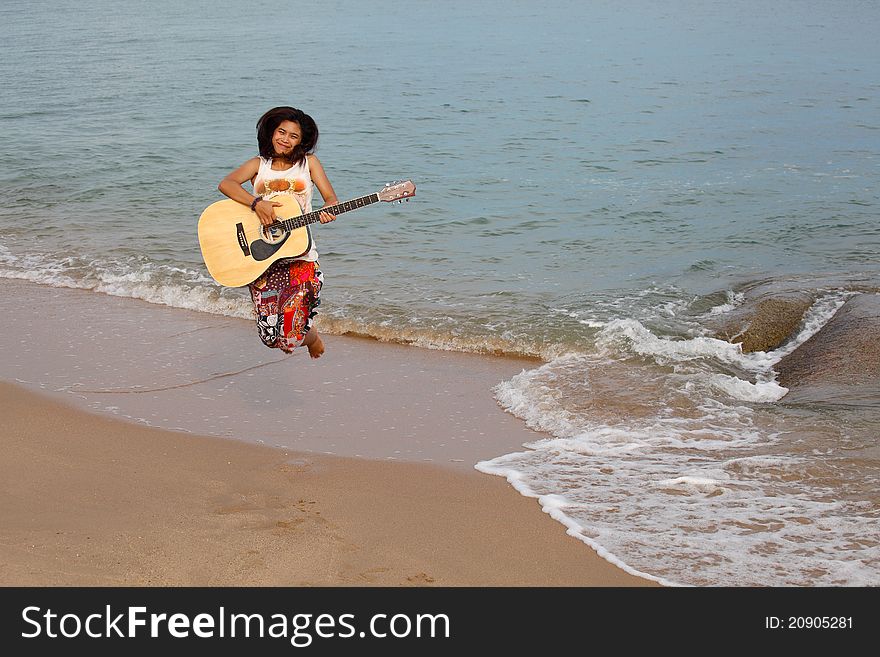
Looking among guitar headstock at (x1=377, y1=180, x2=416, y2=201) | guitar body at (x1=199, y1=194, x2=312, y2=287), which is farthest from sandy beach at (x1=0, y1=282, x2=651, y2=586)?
guitar headstock at (x1=377, y1=180, x2=416, y2=201)

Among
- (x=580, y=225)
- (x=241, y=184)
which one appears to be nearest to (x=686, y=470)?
(x=241, y=184)

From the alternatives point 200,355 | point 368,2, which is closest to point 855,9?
point 368,2

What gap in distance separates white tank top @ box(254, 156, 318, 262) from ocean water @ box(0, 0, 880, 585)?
1.78 m

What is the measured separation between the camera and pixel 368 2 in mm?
46938

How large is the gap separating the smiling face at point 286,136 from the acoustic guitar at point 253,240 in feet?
0.87

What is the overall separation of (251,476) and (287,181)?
159 cm

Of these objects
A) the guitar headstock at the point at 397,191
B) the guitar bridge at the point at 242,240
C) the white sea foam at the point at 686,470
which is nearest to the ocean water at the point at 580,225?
the white sea foam at the point at 686,470

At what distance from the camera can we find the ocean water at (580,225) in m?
5.34

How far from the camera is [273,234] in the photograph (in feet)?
18.8

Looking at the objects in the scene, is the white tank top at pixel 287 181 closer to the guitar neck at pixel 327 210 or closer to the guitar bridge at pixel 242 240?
the guitar neck at pixel 327 210

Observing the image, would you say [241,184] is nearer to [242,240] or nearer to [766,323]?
[242,240]

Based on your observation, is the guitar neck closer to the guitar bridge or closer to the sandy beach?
the guitar bridge

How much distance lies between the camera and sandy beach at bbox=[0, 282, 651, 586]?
4.39 m
